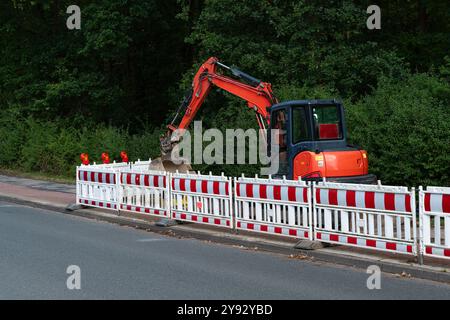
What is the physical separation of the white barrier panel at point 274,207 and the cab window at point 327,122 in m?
2.25

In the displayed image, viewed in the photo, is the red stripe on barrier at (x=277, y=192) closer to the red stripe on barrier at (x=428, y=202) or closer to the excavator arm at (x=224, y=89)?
the red stripe on barrier at (x=428, y=202)

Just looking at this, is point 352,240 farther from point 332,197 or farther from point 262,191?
point 262,191

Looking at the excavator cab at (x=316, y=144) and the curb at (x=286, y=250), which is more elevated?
the excavator cab at (x=316, y=144)

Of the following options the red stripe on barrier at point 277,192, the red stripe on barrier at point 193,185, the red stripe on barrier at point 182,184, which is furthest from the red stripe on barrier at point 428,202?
the red stripe on barrier at point 182,184

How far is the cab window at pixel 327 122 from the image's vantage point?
47.2 ft

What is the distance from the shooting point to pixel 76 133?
33.0m

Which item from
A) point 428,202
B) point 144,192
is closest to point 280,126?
point 144,192

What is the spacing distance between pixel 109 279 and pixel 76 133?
79.6 feet

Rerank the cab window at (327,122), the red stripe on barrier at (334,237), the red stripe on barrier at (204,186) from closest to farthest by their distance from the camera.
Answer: the red stripe on barrier at (334,237) → the red stripe on barrier at (204,186) → the cab window at (327,122)

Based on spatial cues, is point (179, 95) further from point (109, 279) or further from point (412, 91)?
point (109, 279)

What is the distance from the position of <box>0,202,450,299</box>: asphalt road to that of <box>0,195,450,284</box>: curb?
0.72 ft

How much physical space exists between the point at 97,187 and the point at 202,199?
440 centimetres

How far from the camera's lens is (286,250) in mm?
11719
